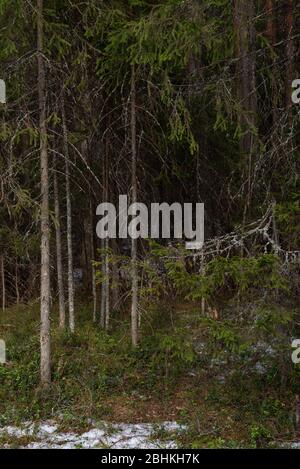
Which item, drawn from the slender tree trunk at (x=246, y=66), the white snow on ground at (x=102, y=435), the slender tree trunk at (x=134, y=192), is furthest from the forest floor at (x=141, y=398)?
the slender tree trunk at (x=246, y=66)

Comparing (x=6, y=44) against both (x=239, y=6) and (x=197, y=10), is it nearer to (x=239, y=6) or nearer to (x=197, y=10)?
(x=197, y=10)

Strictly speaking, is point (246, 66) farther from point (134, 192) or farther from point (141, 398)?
point (141, 398)

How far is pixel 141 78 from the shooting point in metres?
11.1

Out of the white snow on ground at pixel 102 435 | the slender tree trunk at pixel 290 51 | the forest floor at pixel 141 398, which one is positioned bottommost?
the white snow on ground at pixel 102 435

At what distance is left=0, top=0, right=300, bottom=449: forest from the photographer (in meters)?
8.02

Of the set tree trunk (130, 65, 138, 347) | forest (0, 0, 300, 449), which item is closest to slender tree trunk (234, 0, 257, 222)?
forest (0, 0, 300, 449)

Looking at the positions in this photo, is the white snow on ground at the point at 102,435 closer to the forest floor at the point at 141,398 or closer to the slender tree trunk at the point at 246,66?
the forest floor at the point at 141,398

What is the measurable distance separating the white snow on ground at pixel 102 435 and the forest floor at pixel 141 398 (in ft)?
0.06

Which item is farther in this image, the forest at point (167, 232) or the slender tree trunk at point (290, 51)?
the slender tree trunk at point (290, 51)

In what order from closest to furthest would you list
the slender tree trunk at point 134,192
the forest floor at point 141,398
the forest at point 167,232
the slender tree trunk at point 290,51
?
the forest at point 167,232
the forest floor at point 141,398
the slender tree trunk at point 290,51
the slender tree trunk at point 134,192

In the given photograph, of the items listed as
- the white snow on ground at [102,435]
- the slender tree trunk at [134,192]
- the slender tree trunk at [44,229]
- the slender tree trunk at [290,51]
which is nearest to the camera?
the white snow on ground at [102,435]

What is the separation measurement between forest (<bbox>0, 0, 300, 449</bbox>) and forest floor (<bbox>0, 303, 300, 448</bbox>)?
33mm

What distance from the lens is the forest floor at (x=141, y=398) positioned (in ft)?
27.8

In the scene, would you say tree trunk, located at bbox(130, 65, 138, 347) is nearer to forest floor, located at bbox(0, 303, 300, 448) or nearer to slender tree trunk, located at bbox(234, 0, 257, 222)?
forest floor, located at bbox(0, 303, 300, 448)
